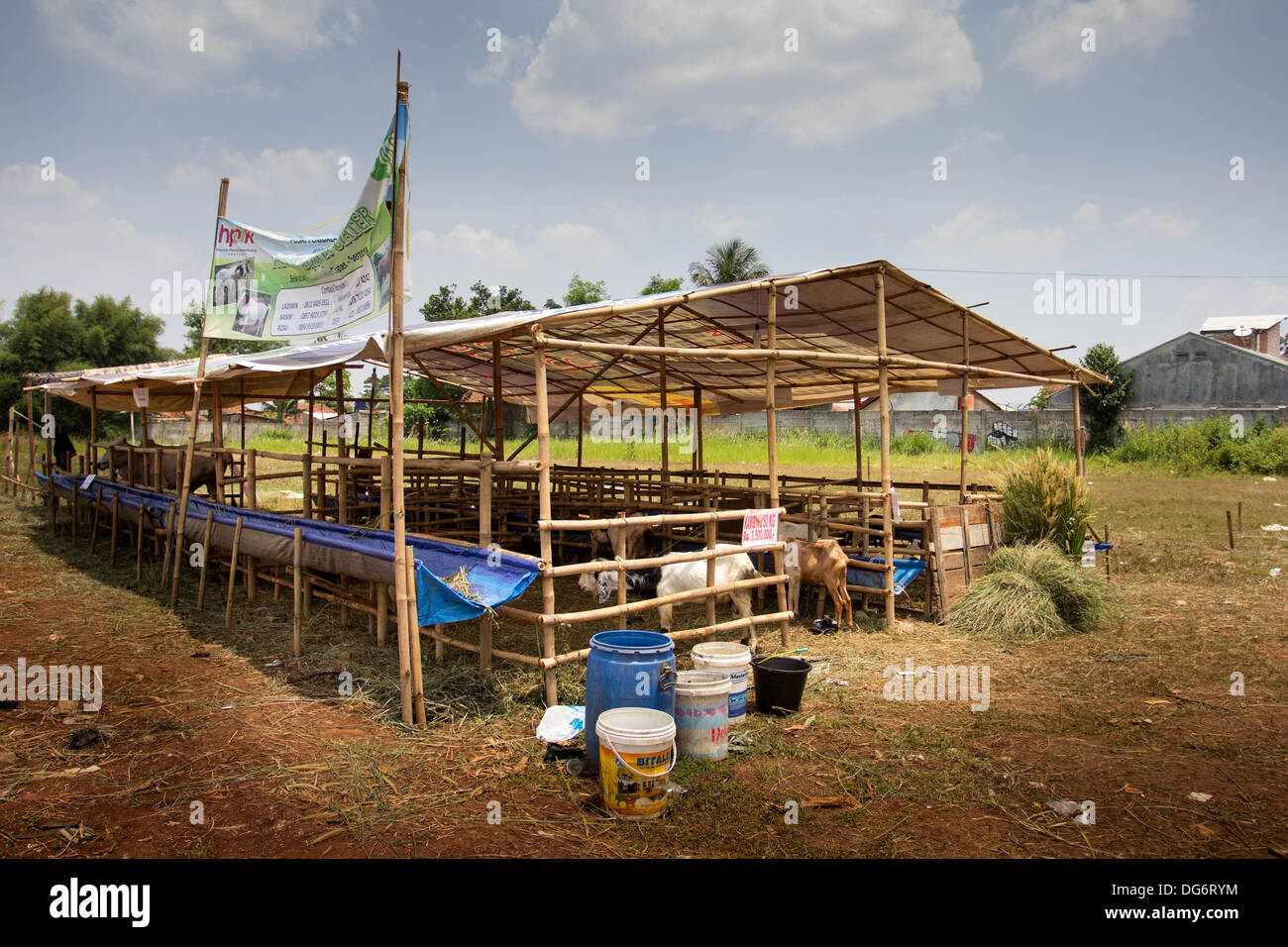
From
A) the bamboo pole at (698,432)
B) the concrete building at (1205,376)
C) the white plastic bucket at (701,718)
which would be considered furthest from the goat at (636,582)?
the concrete building at (1205,376)

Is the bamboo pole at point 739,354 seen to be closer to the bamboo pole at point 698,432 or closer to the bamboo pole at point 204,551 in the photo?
the bamboo pole at point 698,432

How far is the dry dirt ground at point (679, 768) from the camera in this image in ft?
13.4

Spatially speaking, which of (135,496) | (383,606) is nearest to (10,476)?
(135,496)

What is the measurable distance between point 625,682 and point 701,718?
2.00 ft

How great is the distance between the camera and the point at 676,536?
1026 cm

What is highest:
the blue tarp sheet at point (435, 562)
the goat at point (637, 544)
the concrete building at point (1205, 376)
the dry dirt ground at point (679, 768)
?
the concrete building at point (1205, 376)

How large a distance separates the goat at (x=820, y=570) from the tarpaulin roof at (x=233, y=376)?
4.97 metres

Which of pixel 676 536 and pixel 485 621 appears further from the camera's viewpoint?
pixel 676 536

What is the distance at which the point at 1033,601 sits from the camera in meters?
8.55

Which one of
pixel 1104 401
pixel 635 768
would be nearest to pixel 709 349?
pixel 635 768

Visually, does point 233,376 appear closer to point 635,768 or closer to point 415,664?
point 415,664
